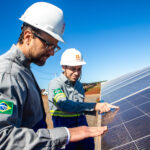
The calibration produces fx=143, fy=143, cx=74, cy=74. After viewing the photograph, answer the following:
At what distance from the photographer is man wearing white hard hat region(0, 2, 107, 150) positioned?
3.52ft

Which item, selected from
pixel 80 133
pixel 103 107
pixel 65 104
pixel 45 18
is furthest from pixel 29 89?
pixel 103 107

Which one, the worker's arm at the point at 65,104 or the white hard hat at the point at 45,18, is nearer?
the white hard hat at the point at 45,18

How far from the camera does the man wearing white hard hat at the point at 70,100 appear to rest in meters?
2.81

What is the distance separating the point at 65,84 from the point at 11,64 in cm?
203

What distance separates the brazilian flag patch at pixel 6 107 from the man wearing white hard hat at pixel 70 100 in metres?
1.63

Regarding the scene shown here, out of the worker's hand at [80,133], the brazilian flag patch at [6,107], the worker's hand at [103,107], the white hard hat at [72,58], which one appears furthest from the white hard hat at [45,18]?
the worker's hand at [103,107]

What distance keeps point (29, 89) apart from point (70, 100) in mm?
1435

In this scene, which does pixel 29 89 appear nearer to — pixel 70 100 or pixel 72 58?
pixel 70 100

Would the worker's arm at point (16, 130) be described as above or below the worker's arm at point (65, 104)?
above

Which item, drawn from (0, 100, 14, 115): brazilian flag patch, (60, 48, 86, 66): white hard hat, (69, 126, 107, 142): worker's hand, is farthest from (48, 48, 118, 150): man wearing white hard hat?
(0, 100, 14, 115): brazilian flag patch

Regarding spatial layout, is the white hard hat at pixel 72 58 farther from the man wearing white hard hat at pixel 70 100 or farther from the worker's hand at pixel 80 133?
the worker's hand at pixel 80 133

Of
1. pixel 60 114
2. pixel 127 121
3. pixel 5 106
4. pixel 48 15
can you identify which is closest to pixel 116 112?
pixel 127 121

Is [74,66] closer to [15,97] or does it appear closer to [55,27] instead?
[55,27]

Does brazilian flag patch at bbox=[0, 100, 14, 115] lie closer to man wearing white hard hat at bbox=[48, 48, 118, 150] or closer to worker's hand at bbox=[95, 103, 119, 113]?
man wearing white hard hat at bbox=[48, 48, 118, 150]
